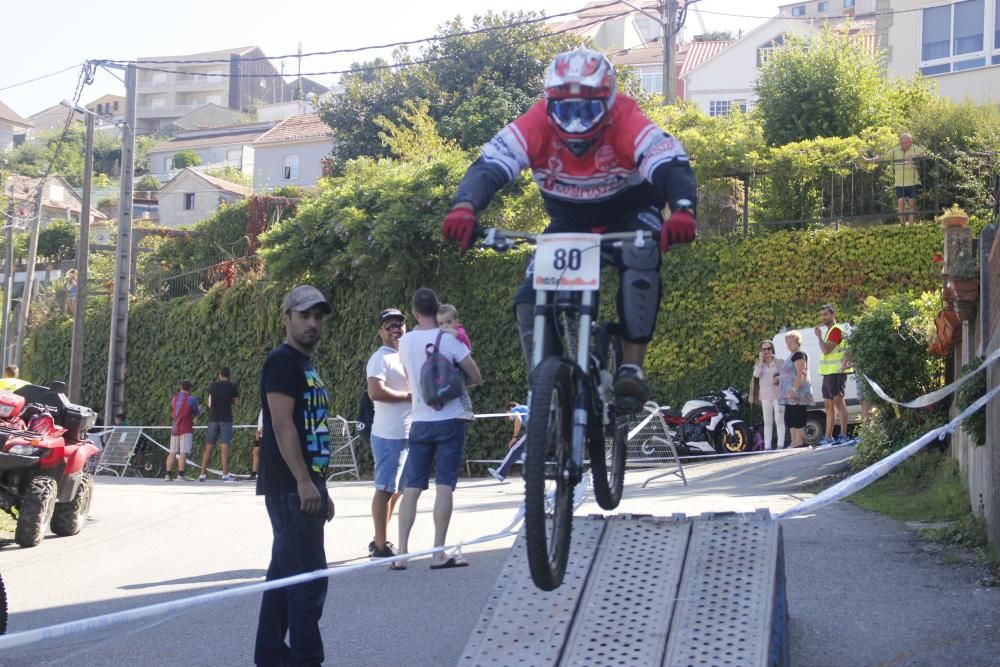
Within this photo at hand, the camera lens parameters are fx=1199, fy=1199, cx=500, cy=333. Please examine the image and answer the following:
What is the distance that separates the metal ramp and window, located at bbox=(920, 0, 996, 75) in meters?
27.9

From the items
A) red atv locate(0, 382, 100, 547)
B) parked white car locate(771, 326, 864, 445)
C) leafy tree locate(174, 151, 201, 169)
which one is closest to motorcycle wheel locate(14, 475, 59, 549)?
red atv locate(0, 382, 100, 547)

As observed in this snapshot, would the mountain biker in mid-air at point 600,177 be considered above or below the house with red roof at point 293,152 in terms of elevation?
below

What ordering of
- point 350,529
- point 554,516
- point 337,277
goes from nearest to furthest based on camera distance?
point 554,516
point 350,529
point 337,277

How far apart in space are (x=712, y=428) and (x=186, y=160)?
79196mm

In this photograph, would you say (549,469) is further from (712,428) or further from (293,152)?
(293,152)

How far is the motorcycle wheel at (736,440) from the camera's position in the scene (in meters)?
17.5

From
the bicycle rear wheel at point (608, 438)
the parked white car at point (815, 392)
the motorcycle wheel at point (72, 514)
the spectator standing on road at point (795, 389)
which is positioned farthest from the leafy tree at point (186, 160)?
the bicycle rear wheel at point (608, 438)

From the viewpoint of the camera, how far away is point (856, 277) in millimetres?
18766

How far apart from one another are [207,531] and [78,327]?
18.9 metres

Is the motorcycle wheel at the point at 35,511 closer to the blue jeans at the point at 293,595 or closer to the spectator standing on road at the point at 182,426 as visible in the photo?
the blue jeans at the point at 293,595

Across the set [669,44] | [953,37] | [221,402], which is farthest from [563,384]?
[953,37]

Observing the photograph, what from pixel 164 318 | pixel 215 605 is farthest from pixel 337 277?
pixel 215 605

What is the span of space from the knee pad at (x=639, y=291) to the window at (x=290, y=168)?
59.8 m

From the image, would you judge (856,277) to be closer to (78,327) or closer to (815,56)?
(815,56)
